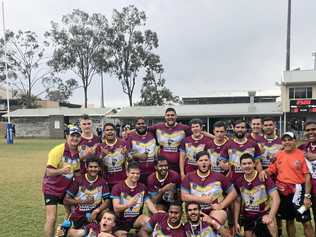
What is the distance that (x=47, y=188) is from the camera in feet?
20.3

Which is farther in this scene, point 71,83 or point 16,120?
point 71,83

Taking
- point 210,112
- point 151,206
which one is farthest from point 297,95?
point 151,206

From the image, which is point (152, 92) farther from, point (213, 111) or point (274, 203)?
point (274, 203)

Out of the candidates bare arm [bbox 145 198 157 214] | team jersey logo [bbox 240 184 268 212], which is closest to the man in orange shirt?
team jersey logo [bbox 240 184 268 212]

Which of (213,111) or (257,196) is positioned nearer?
(257,196)

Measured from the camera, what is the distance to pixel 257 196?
582 centimetres

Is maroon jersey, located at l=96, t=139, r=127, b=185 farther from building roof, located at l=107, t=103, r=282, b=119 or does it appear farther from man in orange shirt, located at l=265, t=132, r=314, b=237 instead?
building roof, located at l=107, t=103, r=282, b=119

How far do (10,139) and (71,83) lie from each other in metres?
23.9

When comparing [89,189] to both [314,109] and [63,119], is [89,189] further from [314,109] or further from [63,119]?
[63,119]

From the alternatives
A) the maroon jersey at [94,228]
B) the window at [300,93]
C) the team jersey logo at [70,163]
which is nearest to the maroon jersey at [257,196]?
the maroon jersey at [94,228]

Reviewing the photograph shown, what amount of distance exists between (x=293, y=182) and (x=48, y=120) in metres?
44.0

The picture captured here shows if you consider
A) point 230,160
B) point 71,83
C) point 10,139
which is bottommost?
point 10,139

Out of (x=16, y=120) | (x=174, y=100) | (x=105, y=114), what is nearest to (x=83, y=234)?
(x=105, y=114)

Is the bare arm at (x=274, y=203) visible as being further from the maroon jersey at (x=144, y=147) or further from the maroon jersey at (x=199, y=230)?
the maroon jersey at (x=144, y=147)
